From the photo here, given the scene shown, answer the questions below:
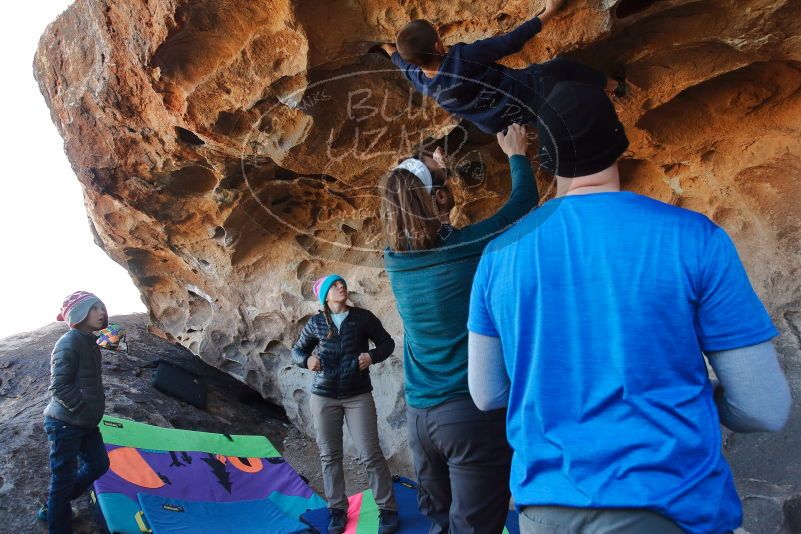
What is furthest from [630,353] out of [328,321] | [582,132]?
[328,321]

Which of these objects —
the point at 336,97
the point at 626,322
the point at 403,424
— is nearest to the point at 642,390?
the point at 626,322

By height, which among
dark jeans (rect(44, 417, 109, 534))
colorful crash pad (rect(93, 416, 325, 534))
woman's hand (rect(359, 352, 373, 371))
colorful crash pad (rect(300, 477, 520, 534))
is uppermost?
woman's hand (rect(359, 352, 373, 371))

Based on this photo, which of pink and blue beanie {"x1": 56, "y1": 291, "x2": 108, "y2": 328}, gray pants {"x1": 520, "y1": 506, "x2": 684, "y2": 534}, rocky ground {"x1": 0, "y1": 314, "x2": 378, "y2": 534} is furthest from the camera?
rocky ground {"x1": 0, "y1": 314, "x2": 378, "y2": 534}

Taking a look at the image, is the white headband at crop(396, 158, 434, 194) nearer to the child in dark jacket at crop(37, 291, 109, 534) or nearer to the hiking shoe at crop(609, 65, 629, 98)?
the hiking shoe at crop(609, 65, 629, 98)

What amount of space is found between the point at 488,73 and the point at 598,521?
81.2 inches

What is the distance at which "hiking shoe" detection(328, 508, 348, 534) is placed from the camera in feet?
12.2

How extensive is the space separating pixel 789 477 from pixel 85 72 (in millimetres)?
5024

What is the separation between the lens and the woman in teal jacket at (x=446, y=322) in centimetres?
194

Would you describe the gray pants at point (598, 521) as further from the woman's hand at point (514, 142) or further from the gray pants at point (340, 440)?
the gray pants at point (340, 440)

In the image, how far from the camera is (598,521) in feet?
3.57

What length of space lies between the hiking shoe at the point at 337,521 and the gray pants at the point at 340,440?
1.1 inches

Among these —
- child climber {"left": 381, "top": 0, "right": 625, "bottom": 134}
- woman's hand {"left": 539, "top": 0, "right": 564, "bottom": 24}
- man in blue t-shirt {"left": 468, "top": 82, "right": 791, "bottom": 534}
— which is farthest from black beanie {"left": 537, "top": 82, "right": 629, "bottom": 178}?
woman's hand {"left": 539, "top": 0, "right": 564, "bottom": 24}

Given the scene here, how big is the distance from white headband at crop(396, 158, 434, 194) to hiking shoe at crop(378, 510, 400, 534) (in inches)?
90.8

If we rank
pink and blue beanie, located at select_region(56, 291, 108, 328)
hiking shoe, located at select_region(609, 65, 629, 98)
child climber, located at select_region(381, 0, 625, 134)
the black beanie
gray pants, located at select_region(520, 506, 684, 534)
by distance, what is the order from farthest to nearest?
pink and blue beanie, located at select_region(56, 291, 108, 328) → hiking shoe, located at select_region(609, 65, 629, 98) → child climber, located at select_region(381, 0, 625, 134) → the black beanie → gray pants, located at select_region(520, 506, 684, 534)
